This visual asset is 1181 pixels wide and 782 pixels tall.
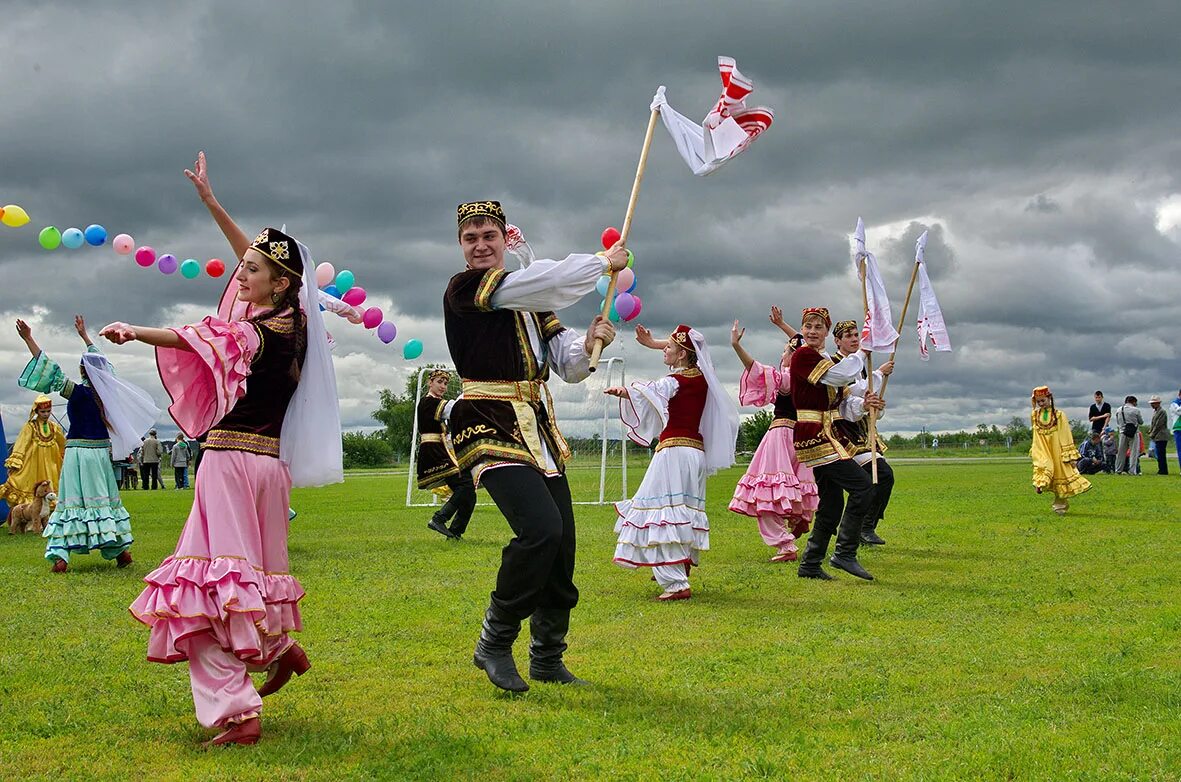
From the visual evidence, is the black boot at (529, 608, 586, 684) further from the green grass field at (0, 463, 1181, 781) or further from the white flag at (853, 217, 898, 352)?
the white flag at (853, 217, 898, 352)

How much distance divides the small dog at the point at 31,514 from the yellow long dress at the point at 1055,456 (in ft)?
50.6

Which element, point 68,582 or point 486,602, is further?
point 68,582

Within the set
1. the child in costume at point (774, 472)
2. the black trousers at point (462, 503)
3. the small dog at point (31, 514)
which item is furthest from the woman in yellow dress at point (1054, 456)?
the small dog at point (31, 514)

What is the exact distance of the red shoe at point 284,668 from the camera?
5059mm

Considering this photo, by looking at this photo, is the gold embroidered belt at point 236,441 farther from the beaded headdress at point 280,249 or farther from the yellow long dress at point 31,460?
the yellow long dress at point 31,460

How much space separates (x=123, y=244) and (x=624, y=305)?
643cm

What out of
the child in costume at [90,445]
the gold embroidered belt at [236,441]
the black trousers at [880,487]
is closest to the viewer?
the gold embroidered belt at [236,441]

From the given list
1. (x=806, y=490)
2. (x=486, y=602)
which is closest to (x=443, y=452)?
(x=806, y=490)

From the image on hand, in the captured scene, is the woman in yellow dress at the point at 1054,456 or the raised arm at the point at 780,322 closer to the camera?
the raised arm at the point at 780,322

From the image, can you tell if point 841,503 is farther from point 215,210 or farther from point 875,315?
point 215,210

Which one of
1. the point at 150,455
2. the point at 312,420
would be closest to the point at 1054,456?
the point at 312,420

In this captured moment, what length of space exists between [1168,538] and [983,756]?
32.0 ft

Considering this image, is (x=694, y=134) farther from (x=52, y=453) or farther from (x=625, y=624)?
(x=52, y=453)

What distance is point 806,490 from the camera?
12281 millimetres
